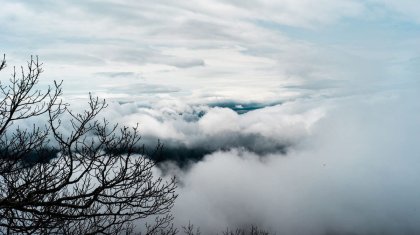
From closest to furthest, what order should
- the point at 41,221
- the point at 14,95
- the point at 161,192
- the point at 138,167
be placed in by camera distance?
the point at 41,221, the point at 14,95, the point at 138,167, the point at 161,192

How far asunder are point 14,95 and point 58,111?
3.48ft

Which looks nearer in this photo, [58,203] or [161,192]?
[58,203]

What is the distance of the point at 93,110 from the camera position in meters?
10.7

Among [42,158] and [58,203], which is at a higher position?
[42,158]

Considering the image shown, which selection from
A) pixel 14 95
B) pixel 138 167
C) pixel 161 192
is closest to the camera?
pixel 14 95

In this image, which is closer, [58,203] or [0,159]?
[58,203]

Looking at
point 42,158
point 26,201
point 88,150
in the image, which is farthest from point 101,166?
point 26,201

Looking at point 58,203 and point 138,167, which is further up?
point 138,167

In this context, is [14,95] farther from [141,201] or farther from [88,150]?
[141,201]

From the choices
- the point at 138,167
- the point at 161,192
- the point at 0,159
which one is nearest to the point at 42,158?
the point at 0,159

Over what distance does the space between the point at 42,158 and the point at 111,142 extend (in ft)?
5.57

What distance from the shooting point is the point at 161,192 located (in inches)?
464

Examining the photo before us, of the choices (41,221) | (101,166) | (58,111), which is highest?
(58,111)

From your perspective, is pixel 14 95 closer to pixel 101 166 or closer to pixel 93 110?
pixel 93 110
